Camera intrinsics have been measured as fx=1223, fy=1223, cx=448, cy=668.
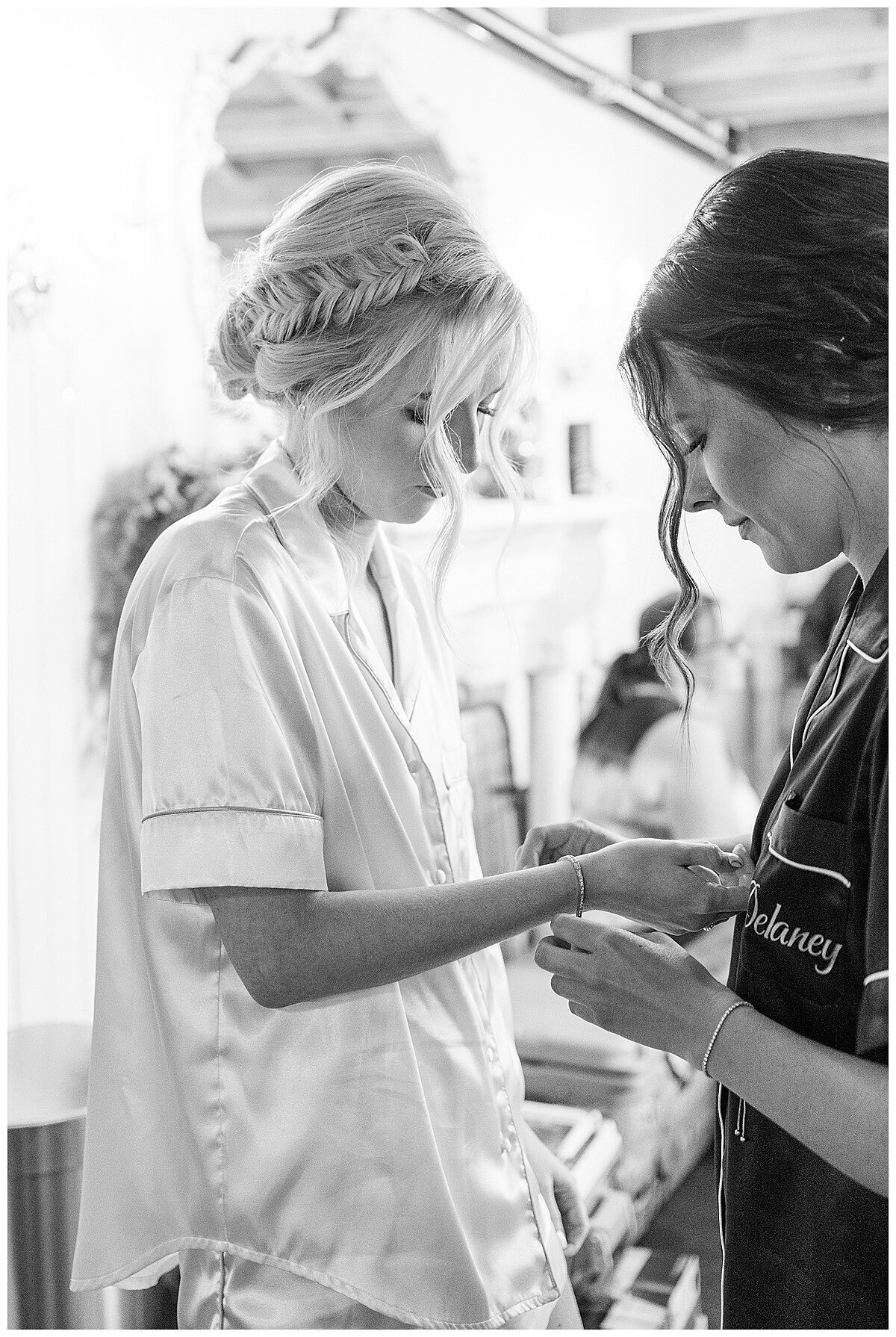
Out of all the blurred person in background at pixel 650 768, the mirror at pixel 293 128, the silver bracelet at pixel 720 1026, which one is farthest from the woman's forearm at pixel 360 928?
the blurred person in background at pixel 650 768

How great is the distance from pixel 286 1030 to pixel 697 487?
0.65m

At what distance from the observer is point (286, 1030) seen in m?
1.19

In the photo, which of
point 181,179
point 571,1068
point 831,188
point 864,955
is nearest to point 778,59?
point 181,179

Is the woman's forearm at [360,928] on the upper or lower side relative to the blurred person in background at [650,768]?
upper

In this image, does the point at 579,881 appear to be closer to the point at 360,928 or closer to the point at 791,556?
the point at 360,928

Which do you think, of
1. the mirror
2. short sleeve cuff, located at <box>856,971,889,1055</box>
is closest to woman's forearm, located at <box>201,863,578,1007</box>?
short sleeve cuff, located at <box>856,971,889,1055</box>

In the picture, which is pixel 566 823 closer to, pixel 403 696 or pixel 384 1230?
pixel 403 696

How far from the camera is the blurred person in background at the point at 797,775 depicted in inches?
36.6

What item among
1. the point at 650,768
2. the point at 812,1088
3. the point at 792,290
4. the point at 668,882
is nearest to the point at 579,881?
the point at 668,882

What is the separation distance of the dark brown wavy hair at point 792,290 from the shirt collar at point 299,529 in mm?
415

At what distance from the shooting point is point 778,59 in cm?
380

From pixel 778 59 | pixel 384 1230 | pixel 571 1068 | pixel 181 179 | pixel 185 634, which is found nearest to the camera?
pixel 185 634

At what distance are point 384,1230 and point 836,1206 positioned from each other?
0.45m

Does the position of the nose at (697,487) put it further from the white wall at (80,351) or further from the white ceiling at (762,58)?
the white ceiling at (762,58)
